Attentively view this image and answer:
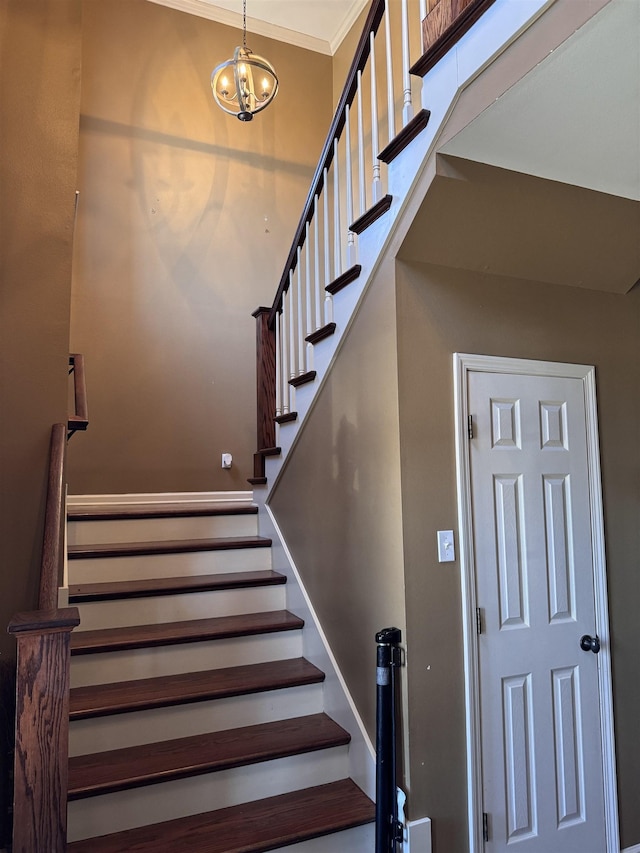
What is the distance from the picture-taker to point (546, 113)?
155 cm

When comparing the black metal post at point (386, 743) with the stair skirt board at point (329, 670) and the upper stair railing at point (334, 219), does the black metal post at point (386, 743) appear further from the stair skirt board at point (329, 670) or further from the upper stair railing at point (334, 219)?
the upper stair railing at point (334, 219)

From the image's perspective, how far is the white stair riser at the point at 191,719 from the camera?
2.11 m

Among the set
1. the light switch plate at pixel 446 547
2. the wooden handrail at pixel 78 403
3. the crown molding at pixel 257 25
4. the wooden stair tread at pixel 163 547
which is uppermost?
the crown molding at pixel 257 25

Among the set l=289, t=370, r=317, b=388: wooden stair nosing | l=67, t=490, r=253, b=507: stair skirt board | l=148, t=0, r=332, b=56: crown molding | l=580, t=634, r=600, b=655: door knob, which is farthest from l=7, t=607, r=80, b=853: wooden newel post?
l=148, t=0, r=332, b=56: crown molding

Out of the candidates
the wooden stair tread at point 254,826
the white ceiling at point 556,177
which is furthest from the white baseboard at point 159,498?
the white ceiling at point 556,177

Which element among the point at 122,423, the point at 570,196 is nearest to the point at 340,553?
the point at 570,196

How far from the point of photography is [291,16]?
446 cm

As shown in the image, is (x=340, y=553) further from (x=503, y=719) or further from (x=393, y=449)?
(x=503, y=719)

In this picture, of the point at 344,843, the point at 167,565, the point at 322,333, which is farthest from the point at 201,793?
the point at 322,333

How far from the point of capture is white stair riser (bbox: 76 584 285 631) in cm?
252

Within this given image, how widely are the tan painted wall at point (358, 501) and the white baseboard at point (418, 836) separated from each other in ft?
1.08

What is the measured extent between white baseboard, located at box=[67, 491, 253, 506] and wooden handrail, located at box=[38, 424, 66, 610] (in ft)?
5.58

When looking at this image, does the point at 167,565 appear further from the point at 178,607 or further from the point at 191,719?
the point at 191,719

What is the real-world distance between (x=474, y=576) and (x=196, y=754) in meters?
1.26
